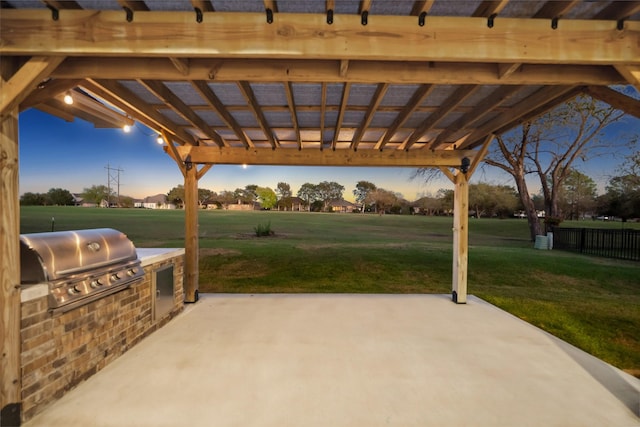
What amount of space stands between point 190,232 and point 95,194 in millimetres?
91895

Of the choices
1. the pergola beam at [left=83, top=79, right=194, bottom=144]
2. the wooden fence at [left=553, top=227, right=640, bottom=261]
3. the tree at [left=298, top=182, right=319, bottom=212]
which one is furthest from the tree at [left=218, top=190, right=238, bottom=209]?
the pergola beam at [left=83, top=79, right=194, bottom=144]

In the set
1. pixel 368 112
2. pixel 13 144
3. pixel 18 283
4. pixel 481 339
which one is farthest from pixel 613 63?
pixel 18 283

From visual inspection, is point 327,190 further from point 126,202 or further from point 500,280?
point 500,280

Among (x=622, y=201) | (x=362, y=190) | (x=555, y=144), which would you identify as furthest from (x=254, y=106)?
(x=362, y=190)

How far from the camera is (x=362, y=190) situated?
75.6m

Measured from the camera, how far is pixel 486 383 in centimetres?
284

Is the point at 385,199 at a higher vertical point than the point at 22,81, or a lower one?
higher

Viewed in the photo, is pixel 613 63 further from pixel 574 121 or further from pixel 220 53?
pixel 574 121

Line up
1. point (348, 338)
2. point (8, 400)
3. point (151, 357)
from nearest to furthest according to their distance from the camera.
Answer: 1. point (8, 400)
2. point (151, 357)
3. point (348, 338)

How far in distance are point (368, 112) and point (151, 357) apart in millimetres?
4076

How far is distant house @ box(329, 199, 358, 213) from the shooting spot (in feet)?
240

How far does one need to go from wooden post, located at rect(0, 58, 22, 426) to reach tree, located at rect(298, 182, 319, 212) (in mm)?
71712

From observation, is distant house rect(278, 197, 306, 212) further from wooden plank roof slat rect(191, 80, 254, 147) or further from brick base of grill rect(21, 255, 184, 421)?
brick base of grill rect(21, 255, 184, 421)

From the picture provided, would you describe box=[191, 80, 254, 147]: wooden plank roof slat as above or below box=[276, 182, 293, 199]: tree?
below
